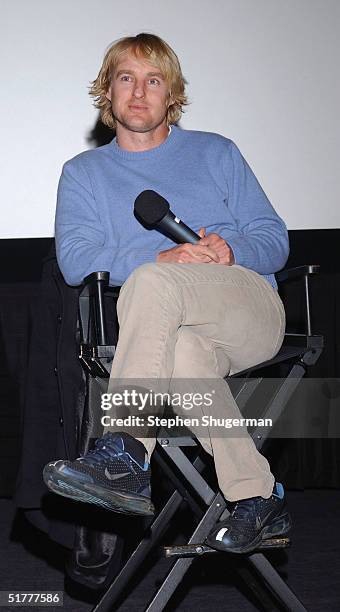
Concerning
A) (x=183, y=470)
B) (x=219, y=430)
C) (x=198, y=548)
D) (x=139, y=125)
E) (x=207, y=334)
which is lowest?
(x=198, y=548)

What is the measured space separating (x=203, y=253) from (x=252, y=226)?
0.30m

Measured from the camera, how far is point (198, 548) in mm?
1692

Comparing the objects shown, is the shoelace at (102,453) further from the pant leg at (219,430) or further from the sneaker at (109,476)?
the pant leg at (219,430)

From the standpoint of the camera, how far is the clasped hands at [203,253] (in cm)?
184

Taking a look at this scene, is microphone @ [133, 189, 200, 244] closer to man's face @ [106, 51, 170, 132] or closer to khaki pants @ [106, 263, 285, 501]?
khaki pants @ [106, 263, 285, 501]

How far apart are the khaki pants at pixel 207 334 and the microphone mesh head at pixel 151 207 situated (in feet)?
0.42

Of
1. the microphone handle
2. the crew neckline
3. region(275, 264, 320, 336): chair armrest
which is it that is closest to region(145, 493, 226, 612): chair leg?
region(275, 264, 320, 336): chair armrest

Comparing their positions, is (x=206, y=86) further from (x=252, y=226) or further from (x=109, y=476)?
(x=109, y=476)

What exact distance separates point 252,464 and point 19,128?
1797 mm

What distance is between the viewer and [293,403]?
310 cm

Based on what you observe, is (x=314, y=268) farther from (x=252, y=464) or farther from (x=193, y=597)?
(x=193, y=597)

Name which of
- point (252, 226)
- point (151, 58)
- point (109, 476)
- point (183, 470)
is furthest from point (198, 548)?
point (151, 58)

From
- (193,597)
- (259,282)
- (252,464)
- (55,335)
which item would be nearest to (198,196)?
(259,282)

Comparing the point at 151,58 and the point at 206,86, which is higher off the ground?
the point at 151,58
